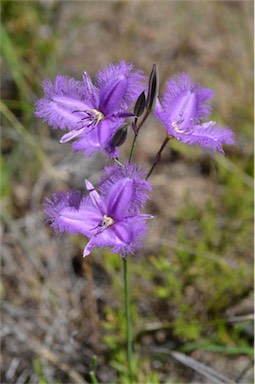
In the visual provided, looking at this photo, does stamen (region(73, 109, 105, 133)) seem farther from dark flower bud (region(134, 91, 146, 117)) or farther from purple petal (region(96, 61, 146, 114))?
dark flower bud (region(134, 91, 146, 117))

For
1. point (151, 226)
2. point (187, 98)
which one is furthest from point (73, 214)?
point (151, 226)

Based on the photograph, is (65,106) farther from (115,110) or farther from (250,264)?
(250,264)

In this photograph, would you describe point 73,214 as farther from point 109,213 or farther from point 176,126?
point 176,126

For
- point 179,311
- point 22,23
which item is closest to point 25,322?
point 179,311

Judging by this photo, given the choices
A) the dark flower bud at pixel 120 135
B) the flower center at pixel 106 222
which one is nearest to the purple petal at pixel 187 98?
the dark flower bud at pixel 120 135

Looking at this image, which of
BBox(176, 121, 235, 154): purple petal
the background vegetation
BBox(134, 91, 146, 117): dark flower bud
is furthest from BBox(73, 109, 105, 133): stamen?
the background vegetation

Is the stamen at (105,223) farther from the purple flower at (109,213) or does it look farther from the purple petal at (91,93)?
the purple petal at (91,93)
